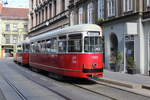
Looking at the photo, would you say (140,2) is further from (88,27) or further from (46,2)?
(46,2)

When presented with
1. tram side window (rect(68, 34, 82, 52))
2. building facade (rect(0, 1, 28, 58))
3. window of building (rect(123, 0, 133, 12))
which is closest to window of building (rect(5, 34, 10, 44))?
building facade (rect(0, 1, 28, 58))

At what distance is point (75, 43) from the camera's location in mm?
16203

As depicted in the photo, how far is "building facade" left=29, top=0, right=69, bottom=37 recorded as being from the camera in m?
41.6

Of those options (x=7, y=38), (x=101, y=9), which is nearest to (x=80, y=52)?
(x=101, y=9)

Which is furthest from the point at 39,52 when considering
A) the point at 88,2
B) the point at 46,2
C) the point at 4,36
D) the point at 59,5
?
the point at 4,36

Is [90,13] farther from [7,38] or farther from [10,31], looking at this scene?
[7,38]

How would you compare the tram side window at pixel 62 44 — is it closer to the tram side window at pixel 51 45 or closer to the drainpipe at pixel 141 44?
the tram side window at pixel 51 45

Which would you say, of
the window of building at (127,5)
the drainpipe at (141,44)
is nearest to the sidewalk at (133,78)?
the drainpipe at (141,44)

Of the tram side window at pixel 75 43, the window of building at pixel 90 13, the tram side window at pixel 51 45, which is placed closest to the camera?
the tram side window at pixel 75 43

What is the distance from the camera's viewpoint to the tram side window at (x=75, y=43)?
15963 millimetres

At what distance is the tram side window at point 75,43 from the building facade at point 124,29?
5741 mm

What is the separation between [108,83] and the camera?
1686 centimetres

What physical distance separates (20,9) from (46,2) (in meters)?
44.1

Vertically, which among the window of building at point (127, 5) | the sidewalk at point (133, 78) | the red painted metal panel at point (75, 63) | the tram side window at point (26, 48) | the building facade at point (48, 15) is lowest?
the sidewalk at point (133, 78)
